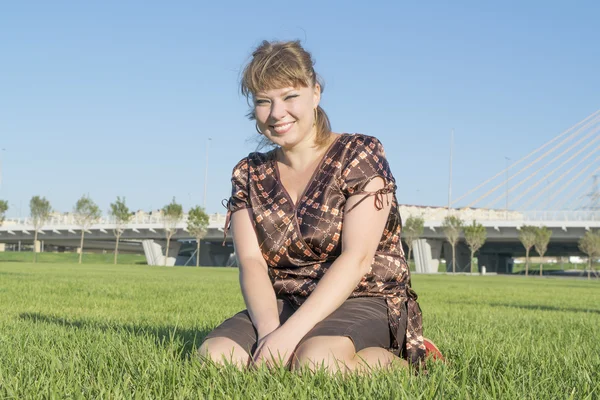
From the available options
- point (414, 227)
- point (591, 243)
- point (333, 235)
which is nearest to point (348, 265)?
point (333, 235)

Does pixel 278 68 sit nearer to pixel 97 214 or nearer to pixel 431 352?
pixel 431 352

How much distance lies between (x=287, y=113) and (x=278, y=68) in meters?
0.24

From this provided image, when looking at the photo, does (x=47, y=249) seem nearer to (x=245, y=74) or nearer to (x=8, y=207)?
(x=8, y=207)

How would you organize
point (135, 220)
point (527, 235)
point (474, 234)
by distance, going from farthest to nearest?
point (135, 220), point (474, 234), point (527, 235)

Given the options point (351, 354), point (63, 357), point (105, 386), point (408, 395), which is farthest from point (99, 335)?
point (408, 395)

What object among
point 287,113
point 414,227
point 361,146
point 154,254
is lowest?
point 154,254

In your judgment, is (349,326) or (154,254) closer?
(349,326)

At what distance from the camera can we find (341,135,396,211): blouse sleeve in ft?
12.4

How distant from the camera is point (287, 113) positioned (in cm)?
386

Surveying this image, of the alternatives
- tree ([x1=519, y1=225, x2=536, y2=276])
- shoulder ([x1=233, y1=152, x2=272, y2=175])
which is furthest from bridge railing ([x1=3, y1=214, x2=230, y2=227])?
shoulder ([x1=233, y1=152, x2=272, y2=175])

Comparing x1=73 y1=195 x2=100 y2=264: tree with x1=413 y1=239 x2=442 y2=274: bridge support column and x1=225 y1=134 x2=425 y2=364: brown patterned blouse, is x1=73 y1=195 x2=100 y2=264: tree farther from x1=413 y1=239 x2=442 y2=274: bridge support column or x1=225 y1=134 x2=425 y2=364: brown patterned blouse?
x1=225 y1=134 x2=425 y2=364: brown patterned blouse

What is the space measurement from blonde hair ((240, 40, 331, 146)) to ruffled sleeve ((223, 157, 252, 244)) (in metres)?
0.52

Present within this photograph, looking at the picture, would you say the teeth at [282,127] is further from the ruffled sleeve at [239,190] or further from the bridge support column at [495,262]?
the bridge support column at [495,262]

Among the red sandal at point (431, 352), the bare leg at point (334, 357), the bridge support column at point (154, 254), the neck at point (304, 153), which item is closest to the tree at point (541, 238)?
the bridge support column at point (154, 254)
